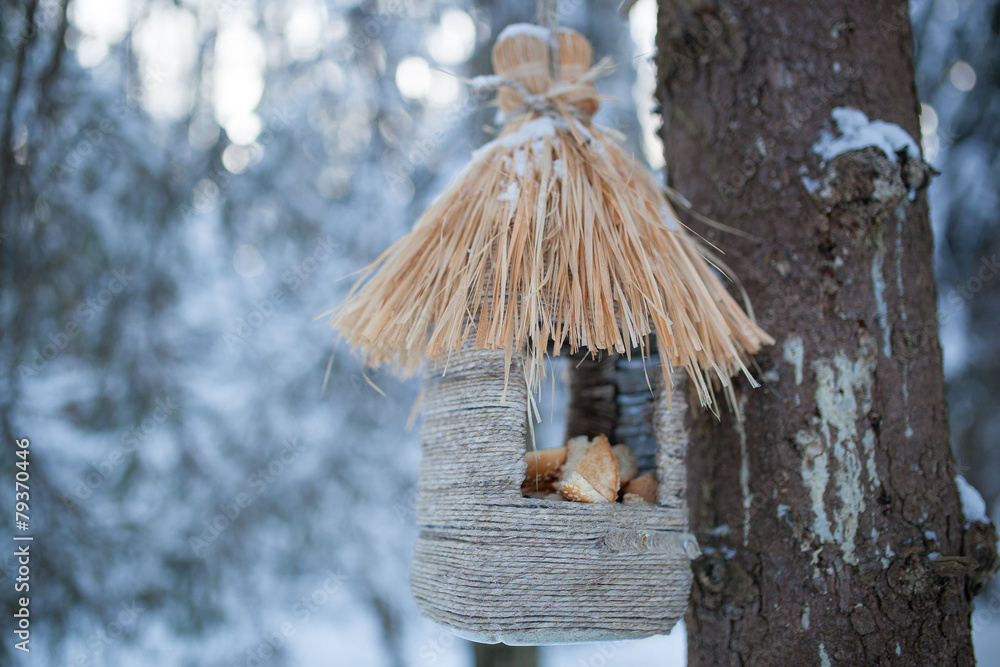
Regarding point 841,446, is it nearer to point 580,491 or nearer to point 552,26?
point 580,491

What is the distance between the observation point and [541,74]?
930mm

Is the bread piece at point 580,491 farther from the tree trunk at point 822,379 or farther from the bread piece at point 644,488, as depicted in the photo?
the tree trunk at point 822,379

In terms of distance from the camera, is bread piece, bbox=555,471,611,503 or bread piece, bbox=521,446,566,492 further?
bread piece, bbox=521,446,566,492

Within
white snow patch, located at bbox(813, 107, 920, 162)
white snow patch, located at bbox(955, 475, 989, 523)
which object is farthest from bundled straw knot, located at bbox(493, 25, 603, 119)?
white snow patch, located at bbox(955, 475, 989, 523)

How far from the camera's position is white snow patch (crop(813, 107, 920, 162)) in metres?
0.85

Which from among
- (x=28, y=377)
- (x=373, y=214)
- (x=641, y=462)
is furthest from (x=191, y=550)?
(x=641, y=462)

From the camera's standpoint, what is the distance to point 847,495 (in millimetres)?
804

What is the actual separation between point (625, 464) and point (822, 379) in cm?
29

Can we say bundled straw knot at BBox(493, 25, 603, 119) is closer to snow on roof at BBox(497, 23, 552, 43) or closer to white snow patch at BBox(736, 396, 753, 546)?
snow on roof at BBox(497, 23, 552, 43)

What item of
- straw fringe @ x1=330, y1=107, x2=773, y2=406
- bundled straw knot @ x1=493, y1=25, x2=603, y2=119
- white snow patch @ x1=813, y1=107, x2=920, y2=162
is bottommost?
straw fringe @ x1=330, y1=107, x2=773, y2=406

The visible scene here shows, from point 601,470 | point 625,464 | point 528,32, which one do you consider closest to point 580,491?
point 601,470

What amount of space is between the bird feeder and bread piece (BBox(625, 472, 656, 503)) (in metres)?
0.02

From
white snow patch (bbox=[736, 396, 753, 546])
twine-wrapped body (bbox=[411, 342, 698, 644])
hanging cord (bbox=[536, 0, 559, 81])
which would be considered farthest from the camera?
hanging cord (bbox=[536, 0, 559, 81])

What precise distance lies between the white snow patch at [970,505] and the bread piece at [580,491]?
1.57ft
